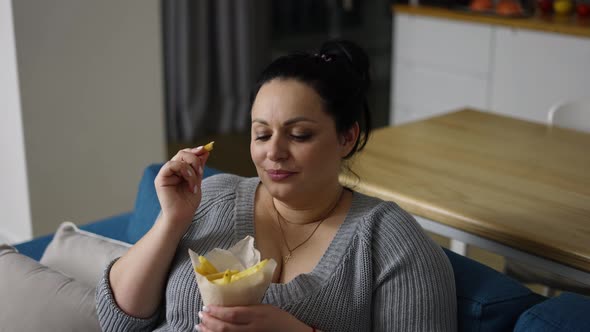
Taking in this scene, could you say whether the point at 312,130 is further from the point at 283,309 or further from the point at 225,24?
the point at 225,24

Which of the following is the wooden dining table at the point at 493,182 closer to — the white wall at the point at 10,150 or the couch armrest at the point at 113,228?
the couch armrest at the point at 113,228

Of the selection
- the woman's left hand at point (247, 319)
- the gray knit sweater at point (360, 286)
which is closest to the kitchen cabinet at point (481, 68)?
the gray knit sweater at point (360, 286)

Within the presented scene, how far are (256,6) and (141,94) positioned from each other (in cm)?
213

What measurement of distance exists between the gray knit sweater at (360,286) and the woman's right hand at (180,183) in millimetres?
81

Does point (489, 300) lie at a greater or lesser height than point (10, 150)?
greater

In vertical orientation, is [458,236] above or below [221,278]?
below

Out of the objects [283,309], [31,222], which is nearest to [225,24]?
[31,222]

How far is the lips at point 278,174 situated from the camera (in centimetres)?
166

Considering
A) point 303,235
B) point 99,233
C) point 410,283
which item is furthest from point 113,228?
point 410,283

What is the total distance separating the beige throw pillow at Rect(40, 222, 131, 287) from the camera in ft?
6.79

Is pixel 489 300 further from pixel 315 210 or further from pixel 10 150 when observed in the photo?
pixel 10 150

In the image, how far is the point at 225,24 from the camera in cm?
524

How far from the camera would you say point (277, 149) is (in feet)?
5.39

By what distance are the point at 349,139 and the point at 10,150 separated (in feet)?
6.60
